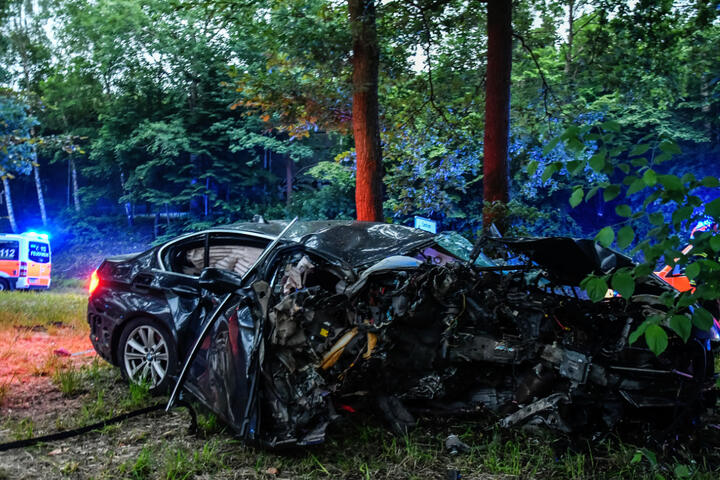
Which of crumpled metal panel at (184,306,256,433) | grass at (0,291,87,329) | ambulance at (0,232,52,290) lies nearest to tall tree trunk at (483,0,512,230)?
crumpled metal panel at (184,306,256,433)

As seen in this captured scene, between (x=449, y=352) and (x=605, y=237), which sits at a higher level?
(x=605, y=237)

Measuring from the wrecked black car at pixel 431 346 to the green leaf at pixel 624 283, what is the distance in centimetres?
108

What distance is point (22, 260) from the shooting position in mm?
16234

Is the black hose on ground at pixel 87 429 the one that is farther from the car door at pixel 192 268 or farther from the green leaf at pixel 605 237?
the green leaf at pixel 605 237

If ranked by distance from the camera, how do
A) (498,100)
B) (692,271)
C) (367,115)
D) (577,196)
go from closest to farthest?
(692,271), (577,196), (498,100), (367,115)

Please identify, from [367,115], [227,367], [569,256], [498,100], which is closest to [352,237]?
[227,367]

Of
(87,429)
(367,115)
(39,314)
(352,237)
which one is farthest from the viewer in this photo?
(39,314)

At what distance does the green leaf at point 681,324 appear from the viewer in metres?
2.46

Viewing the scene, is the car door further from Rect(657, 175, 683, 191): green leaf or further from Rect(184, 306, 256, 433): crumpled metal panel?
Rect(657, 175, 683, 191): green leaf

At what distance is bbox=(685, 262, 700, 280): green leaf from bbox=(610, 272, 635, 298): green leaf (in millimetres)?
316

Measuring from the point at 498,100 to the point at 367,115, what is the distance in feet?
7.09

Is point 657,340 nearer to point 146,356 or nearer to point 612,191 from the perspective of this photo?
point 612,191

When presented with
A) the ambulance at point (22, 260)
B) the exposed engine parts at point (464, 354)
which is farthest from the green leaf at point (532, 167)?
the ambulance at point (22, 260)

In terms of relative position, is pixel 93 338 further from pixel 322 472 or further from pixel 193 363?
pixel 322 472
